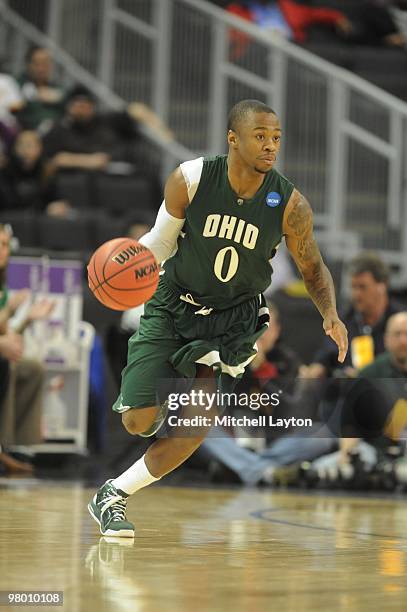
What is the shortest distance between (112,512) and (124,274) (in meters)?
1.12

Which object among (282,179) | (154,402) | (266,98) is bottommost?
(154,402)

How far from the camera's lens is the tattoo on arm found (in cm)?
507

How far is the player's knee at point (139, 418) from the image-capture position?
5031 mm

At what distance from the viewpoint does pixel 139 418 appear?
5047 mm

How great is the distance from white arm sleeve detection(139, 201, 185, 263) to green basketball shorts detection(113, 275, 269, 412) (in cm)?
19

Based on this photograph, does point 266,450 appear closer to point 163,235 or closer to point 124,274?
point 163,235

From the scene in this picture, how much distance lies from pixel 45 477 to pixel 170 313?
12.8ft

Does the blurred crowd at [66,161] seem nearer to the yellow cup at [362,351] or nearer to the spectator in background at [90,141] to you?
the spectator in background at [90,141]

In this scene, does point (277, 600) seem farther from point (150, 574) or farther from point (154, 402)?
point (154, 402)

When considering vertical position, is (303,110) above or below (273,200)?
above

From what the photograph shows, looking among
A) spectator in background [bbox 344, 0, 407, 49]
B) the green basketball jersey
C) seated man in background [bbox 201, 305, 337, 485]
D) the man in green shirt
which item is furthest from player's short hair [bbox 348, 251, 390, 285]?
spectator in background [bbox 344, 0, 407, 49]

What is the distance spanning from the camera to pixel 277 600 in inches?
139

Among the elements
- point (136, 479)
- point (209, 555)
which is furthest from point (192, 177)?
point (209, 555)

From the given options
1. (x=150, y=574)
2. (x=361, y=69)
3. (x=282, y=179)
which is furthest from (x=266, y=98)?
(x=150, y=574)
